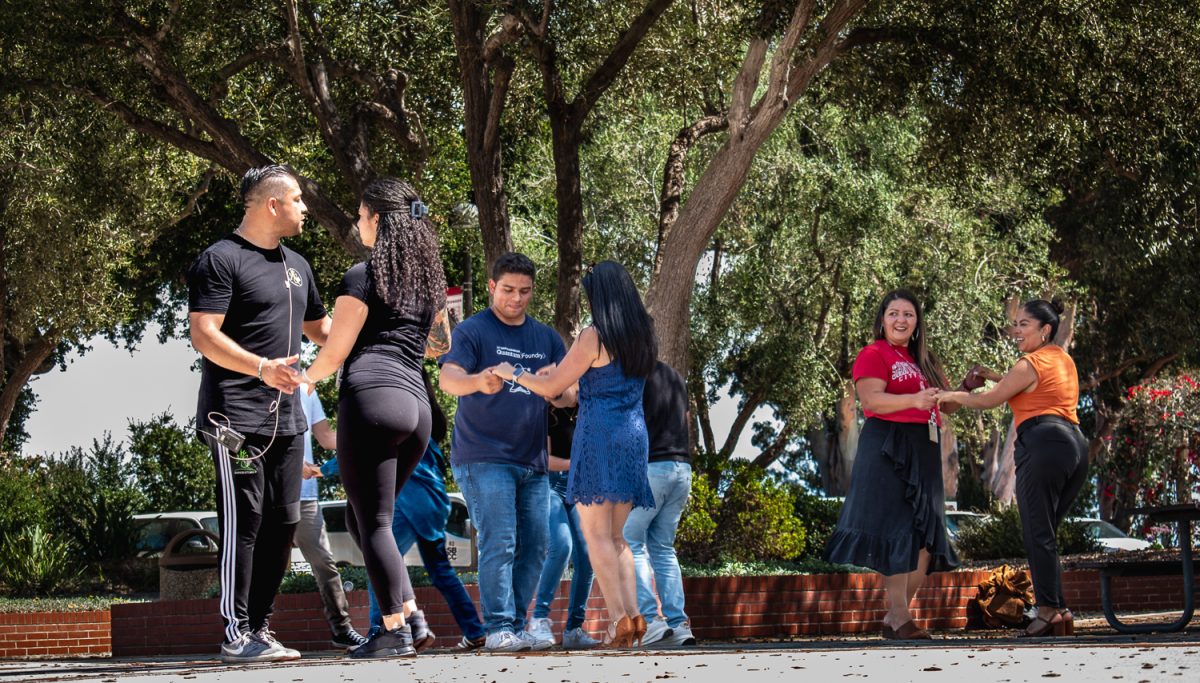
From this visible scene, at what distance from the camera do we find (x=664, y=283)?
13.6 m

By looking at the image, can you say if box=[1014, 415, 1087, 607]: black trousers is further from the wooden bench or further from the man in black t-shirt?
the man in black t-shirt

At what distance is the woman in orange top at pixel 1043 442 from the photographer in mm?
8266

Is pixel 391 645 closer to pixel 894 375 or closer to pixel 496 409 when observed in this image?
pixel 496 409

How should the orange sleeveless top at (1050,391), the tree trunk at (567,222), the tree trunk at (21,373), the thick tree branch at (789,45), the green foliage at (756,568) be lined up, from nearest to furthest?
the orange sleeveless top at (1050,391)
the green foliage at (756,568)
the thick tree branch at (789,45)
the tree trunk at (567,222)
the tree trunk at (21,373)

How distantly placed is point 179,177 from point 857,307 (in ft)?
38.3

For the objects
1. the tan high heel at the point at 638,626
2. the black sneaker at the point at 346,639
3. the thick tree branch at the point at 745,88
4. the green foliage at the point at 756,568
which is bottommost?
the black sneaker at the point at 346,639

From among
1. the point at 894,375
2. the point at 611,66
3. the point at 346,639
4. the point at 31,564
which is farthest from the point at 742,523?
the point at 31,564

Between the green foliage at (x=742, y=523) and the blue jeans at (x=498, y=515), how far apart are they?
16.4 ft

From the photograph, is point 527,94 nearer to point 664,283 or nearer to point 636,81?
point 636,81

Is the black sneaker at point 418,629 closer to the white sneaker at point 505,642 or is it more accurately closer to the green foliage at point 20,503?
the white sneaker at point 505,642

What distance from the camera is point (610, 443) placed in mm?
7055

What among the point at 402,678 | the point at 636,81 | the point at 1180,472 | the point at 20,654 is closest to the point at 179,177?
the point at 636,81

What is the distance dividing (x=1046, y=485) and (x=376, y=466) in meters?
Result: 4.07

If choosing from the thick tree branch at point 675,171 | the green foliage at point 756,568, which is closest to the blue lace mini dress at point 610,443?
the green foliage at point 756,568
